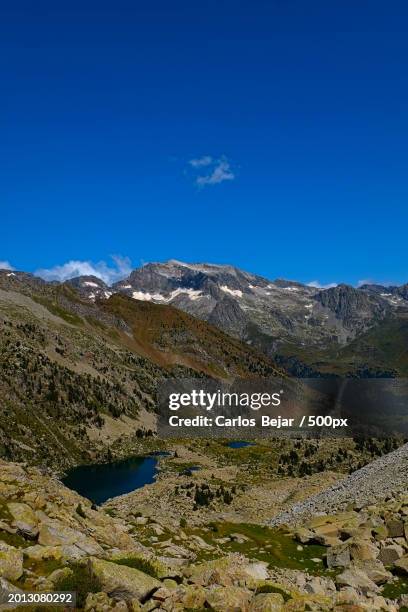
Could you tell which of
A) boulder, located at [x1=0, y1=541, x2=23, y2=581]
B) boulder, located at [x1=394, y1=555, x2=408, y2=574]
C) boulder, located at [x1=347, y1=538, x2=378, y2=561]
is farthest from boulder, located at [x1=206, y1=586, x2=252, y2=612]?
boulder, located at [x1=347, y1=538, x2=378, y2=561]

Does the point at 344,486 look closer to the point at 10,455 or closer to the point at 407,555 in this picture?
the point at 407,555

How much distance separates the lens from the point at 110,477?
142 metres

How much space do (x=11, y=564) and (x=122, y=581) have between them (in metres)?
4.86

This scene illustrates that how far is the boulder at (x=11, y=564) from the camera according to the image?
2177 centimetres

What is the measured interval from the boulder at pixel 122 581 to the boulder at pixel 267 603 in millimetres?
4176

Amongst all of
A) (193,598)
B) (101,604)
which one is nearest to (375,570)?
(193,598)

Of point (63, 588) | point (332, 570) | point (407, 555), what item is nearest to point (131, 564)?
point (63, 588)

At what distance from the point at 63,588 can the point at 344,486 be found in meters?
59.5

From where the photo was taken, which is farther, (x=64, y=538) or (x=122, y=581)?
(x=64, y=538)

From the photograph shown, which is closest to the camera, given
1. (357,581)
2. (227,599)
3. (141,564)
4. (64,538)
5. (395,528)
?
(227,599)

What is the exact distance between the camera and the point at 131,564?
25.2 meters

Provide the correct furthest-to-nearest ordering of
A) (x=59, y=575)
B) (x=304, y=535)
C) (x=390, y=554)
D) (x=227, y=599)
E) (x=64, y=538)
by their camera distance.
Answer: (x=304, y=535) → (x=390, y=554) → (x=64, y=538) → (x=227, y=599) → (x=59, y=575)

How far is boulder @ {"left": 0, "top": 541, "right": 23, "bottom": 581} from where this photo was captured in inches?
857

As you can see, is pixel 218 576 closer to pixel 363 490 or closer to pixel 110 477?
pixel 363 490
